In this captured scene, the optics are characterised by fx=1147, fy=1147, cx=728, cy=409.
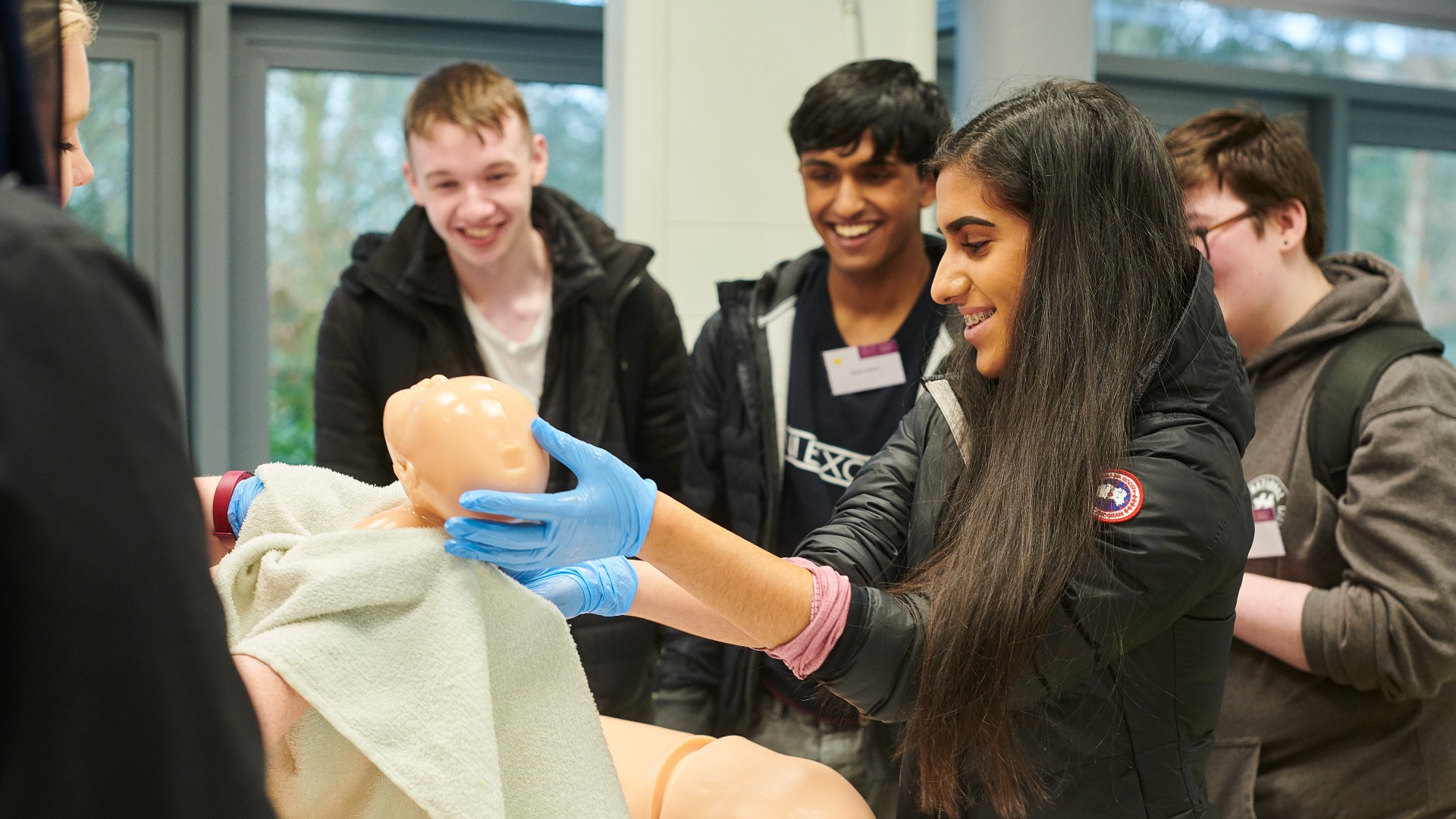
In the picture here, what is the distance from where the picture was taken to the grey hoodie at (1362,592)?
1614 mm

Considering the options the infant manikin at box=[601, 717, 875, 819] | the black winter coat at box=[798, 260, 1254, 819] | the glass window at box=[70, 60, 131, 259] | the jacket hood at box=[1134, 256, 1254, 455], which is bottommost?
the infant manikin at box=[601, 717, 875, 819]

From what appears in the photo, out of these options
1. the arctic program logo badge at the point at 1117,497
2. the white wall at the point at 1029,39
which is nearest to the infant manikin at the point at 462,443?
the arctic program logo badge at the point at 1117,497

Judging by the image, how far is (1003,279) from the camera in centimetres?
135

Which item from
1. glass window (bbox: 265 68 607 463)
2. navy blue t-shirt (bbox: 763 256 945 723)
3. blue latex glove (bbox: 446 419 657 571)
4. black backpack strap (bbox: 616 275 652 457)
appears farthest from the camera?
glass window (bbox: 265 68 607 463)

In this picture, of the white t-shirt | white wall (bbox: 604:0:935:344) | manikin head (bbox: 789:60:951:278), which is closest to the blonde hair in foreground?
the white t-shirt

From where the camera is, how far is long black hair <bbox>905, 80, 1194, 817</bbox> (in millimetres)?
1213

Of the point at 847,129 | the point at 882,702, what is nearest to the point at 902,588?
the point at 882,702

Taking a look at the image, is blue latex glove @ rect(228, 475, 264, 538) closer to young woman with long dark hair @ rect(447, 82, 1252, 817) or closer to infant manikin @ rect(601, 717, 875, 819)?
young woman with long dark hair @ rect(447, 82, 1252, 817)

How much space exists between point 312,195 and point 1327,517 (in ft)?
9.91

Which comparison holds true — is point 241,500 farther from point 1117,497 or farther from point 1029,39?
point 1029,39

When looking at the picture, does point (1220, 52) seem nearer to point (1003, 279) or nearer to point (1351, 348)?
point (1351, 348)

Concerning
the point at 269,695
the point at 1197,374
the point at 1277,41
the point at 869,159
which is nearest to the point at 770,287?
the point at 869,159

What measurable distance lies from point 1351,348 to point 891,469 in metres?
0.83

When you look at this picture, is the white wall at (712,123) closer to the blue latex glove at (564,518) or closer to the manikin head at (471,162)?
the manikin head at (471,162)
